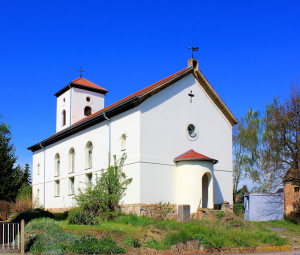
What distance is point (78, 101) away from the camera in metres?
37.2

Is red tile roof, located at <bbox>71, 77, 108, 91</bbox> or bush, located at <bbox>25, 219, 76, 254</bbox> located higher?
red tile roof, located at <bbox>71, 77, 108, 91</bbox>

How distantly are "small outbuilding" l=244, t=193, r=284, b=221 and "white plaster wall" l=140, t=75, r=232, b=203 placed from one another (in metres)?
1.51

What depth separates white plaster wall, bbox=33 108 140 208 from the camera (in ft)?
74.0

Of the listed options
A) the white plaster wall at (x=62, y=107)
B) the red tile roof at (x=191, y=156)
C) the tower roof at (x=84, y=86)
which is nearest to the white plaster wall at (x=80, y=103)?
the tower roof at (x=84, y=86)

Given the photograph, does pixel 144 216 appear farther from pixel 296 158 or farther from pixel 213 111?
pixel 296 158

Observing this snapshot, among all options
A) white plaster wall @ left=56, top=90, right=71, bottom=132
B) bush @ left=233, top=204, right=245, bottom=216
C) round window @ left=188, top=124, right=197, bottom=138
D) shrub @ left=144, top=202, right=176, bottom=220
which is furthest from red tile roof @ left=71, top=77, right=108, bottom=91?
shrub @ left=144, top=202, right=176, bottom=220

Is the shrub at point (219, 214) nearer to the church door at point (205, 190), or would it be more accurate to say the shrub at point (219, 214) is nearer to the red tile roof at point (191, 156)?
the church door at point (205, 190)

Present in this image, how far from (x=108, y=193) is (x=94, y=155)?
13.6 ft

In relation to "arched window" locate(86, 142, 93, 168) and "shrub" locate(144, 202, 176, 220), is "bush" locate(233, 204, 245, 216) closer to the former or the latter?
"shrub" locate(144, 202, 176, 220)

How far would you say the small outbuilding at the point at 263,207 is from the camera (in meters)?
26.2

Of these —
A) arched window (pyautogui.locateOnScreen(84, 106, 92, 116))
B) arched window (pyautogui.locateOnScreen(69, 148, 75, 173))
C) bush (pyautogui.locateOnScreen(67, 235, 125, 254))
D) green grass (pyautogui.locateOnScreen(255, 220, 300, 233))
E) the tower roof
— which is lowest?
green grass (pyautogui.locateOnScreen(255, 220, 300, 233))

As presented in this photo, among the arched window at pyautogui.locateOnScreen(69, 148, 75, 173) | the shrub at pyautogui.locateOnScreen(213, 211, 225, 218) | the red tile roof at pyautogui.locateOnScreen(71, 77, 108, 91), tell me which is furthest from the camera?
the red tile roof at pyautogui.locateOnScreen(71, 77, 108, 91)

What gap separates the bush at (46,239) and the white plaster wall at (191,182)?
9919 millimetres

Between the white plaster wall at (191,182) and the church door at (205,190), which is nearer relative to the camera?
the white plaster wall at (191,182)
